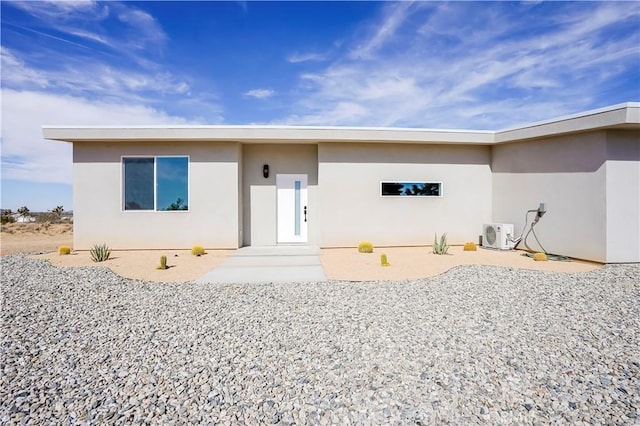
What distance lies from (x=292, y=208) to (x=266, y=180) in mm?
1223

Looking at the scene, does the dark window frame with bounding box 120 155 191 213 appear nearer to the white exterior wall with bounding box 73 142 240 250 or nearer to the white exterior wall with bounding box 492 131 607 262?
the white exterior wall with bounding box 73 142 240 250

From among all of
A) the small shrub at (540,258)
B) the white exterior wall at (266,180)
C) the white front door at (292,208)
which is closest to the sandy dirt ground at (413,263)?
the small shrub at (540,258)

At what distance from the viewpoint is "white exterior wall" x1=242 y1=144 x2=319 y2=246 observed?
1074 centimetres

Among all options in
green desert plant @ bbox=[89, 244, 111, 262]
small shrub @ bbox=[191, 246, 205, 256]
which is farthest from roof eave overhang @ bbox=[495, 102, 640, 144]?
green desert plant @ bbox=[89, 244, 111, 262]

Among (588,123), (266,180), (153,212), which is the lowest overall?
(153,212)

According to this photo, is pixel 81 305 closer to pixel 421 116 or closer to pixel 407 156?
pixel 407 156

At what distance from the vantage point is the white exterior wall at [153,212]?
9.98m

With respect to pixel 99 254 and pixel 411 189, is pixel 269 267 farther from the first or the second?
pixel 411 189

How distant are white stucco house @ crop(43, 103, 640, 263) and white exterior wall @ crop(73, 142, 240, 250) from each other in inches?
1.2

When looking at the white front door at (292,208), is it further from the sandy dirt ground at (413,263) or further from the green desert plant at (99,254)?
the green desert plant at (99,254)

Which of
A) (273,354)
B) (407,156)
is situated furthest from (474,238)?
(273,354)

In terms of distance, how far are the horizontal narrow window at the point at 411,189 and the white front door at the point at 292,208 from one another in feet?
8.47

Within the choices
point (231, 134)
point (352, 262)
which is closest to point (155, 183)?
point (231, 134)

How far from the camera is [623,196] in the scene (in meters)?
7.57
